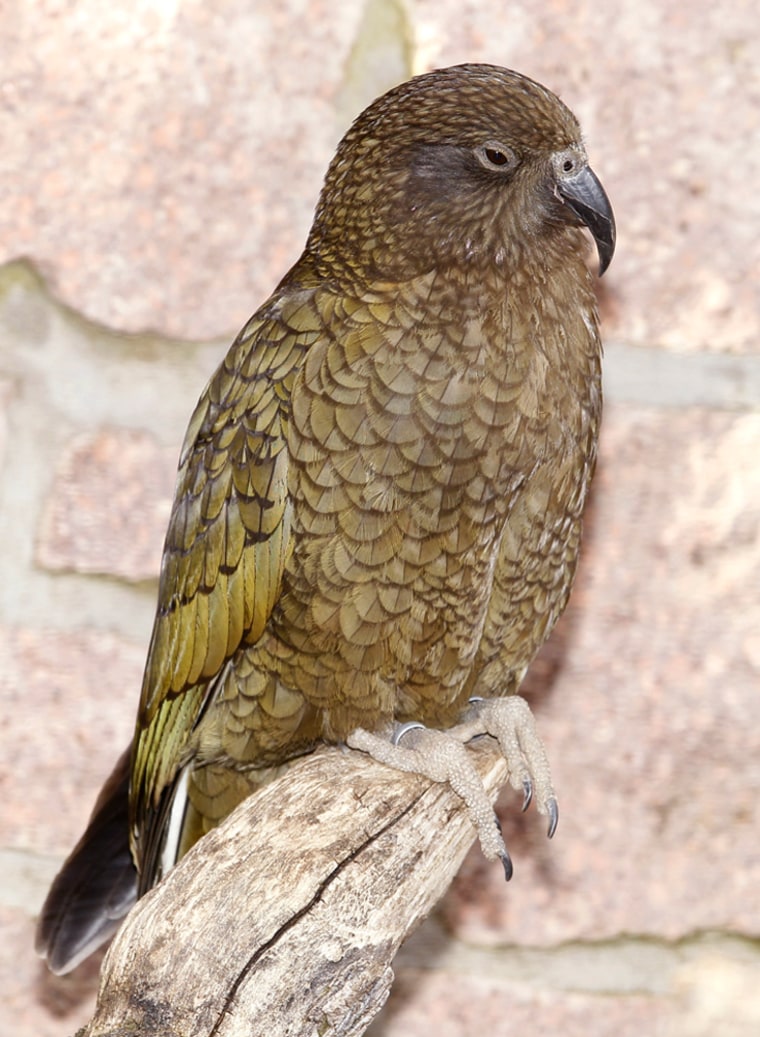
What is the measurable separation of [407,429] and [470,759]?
0.31m

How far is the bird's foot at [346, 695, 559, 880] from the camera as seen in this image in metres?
1.19

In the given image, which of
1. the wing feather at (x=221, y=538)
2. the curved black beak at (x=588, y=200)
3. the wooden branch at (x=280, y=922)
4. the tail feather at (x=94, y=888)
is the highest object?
the curved black beak at (x=588, y=200)

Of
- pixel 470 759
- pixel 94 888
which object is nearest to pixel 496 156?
pixel 470 759

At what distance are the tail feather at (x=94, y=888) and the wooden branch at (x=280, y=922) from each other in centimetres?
36

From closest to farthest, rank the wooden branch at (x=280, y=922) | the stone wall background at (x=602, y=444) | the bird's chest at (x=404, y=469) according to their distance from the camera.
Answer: the wooden branch at (x=280, y=922) < the bird's chest at (x=404, y=469) < the stone wall background at (x=602, y=444)

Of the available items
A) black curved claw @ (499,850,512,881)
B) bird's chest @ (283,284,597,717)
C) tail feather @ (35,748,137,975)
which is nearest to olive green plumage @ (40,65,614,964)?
bird's chest @ (283,284,597,717)

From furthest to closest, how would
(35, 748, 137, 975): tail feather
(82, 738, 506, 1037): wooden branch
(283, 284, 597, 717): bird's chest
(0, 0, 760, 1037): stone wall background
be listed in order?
(0, 0, 760, 1037): stone wall background, (35, 748, 137, 975): tail feather, (283, 284, 597, 717): bird's chest, (82, 738, 506, 1037): wooden branch

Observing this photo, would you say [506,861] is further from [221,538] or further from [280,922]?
[221,538]

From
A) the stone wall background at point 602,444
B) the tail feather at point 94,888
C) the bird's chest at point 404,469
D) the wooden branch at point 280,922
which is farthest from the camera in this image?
the stone wall background at point 602,444

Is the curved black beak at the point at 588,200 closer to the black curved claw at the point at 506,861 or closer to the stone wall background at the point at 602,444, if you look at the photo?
the stone wall background at the point at 602,444

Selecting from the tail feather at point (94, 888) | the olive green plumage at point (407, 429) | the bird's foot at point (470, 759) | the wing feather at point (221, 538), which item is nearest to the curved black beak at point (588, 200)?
the olive green plumage at point (407, 429)

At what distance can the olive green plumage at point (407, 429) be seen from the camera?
1158 millimetres

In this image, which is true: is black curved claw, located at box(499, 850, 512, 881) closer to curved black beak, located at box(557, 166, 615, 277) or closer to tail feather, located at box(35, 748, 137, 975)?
tail feather, located at box(35, 748, 137, 975)

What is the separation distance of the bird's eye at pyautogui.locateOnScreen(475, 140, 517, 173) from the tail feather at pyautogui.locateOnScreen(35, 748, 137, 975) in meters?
0.73
